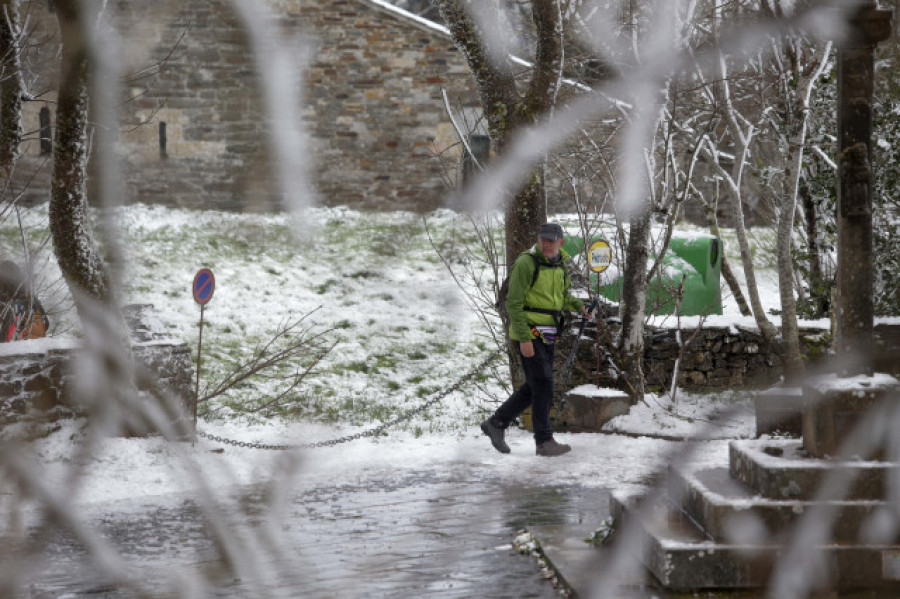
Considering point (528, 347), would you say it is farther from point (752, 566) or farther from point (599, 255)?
point (752, 566)

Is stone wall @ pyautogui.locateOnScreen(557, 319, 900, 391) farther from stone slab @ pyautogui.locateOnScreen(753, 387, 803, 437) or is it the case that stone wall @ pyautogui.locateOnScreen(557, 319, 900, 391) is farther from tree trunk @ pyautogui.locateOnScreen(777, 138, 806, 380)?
stone slab @ pyautogui.locateOnScreen(753, 387, 803, 437)

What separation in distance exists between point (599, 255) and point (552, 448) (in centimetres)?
182

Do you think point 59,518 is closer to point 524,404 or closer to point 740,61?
point 524,404

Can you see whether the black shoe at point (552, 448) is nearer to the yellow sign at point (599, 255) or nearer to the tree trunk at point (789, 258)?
the yellow sign at point (599, 255)

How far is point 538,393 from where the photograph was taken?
8547mm

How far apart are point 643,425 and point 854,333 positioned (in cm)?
456

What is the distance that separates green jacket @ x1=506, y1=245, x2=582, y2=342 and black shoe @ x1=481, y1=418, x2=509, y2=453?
0.92m

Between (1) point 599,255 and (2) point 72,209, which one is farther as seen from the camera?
(1) point 599,255

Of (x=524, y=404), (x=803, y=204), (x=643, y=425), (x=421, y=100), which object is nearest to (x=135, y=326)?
(x=524, y=404)

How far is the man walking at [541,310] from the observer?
8320 millimetres

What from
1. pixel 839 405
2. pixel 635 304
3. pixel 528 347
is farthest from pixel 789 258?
pixel 839 405

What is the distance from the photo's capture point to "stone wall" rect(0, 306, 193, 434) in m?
8.55

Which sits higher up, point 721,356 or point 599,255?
point 599,255

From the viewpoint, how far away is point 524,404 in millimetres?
8852
